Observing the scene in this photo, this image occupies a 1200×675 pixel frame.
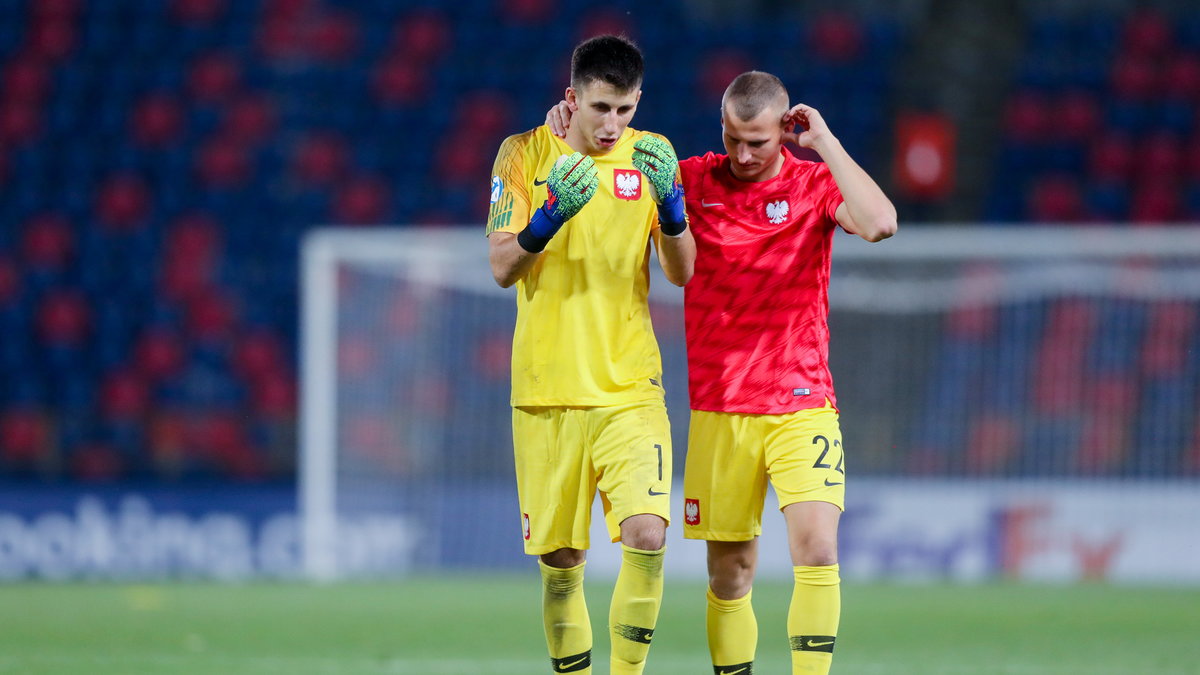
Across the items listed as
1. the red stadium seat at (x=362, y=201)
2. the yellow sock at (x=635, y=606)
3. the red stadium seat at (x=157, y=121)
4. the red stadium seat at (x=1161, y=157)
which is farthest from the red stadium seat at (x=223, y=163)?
the yellow sock at (x=635, y=606)

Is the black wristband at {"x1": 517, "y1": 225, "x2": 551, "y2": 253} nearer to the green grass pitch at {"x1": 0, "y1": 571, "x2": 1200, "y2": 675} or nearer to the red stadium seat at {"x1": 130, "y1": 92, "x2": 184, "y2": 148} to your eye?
the green grass pitch at {"x1": 0, "y1": 571, "x2": 1200, "y2": 675}

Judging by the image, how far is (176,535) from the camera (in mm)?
10562

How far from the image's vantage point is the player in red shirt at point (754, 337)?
4906 millimetres

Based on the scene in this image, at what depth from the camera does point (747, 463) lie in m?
5.02

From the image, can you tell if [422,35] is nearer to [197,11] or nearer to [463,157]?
[463,157]

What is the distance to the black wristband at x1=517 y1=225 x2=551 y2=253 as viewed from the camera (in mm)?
4633

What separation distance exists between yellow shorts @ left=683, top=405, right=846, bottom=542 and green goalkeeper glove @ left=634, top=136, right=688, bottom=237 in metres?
0.73

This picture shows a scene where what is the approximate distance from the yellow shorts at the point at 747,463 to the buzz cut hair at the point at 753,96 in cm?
97

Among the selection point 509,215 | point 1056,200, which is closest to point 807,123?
point 509,215

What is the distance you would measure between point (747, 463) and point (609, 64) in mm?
1350

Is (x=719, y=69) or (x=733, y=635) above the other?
(x=719, y=69)

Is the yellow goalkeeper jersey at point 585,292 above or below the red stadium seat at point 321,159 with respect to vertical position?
below

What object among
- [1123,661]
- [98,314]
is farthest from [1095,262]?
[98,314]

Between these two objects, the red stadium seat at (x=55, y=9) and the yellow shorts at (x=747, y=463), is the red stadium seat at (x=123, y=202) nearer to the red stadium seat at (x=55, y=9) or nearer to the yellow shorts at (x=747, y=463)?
the red stadium seat at (x=55, y=9)
